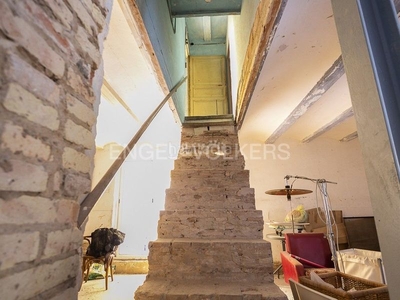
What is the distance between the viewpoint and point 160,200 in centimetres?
441

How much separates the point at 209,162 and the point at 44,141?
210cm

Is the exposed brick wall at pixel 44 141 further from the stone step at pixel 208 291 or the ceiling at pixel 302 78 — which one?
the ceiling at pixel 302 78

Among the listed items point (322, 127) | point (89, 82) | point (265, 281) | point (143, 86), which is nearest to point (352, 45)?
point (89, 82)

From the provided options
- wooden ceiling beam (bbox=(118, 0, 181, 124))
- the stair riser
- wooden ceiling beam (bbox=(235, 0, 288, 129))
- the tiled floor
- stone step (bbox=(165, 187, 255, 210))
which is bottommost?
the tiled floor

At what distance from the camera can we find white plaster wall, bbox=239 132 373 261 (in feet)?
14.3

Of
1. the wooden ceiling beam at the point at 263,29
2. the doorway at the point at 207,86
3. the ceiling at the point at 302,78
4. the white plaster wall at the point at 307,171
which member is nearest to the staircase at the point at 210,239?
the ceiling at the point at 302,78

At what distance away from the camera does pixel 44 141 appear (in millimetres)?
673

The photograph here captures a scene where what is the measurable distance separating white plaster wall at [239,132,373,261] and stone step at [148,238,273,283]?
2787mm

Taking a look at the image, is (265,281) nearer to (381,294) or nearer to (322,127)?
(381,294)

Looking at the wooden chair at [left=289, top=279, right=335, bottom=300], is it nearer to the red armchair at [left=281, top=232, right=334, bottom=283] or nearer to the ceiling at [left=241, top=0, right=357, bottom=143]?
the red armchair at [left=281, top=232, right=334, bottom=283]

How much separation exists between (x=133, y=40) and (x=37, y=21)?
5.21ft

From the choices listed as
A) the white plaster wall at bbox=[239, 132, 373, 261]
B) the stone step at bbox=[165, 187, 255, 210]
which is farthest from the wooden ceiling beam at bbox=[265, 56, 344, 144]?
the stone step at bbox=[165, 187, 255, 210]

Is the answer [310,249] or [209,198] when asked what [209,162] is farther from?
[310,249]

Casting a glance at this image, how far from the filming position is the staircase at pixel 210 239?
4.96 feet
